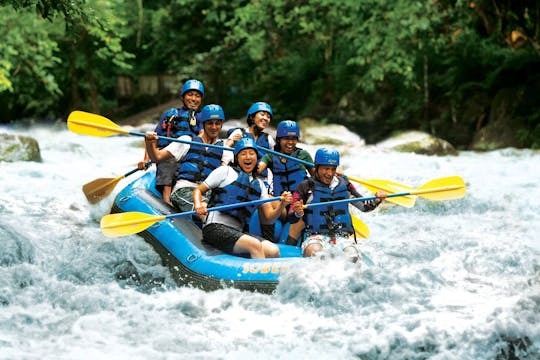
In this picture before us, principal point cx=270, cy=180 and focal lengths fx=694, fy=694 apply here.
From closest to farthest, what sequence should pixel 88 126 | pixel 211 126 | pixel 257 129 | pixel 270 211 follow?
pixel 270 211, pixel 211 126, pixel 257 129, pixel 88 126

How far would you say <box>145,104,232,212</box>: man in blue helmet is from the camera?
5.17 m

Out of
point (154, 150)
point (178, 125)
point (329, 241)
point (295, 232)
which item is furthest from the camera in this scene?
point (178, 125)

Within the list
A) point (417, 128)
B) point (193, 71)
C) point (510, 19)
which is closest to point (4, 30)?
point (193, 71)

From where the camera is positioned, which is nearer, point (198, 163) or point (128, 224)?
point (128, 224)

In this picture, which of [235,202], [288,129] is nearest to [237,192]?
[235,202]

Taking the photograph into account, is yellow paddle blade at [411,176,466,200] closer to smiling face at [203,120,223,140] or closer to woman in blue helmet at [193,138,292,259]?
woman in blue helmet at [193,138,292,259]

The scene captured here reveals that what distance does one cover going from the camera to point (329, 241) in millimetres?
4438

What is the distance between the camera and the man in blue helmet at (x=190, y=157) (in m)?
5.17

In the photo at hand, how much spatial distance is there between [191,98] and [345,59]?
330 inches

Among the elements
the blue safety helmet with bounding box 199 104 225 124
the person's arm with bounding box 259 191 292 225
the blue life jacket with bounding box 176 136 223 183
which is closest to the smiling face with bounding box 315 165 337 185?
the person's arm with bounding box 259 191 292 225

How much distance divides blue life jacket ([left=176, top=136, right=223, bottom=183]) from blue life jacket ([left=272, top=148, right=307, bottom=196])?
0.46m

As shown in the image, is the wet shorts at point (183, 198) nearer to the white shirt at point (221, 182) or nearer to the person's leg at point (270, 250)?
the white shirt at point (221, 182)

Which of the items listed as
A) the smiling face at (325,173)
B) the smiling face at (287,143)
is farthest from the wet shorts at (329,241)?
the smiling face at (287,143)

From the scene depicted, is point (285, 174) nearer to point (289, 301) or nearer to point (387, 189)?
point (387, 189)
